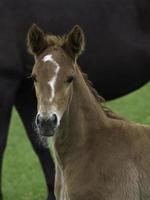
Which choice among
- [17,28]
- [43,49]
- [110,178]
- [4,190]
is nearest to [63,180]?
[110,178]

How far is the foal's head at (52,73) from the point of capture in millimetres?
6477

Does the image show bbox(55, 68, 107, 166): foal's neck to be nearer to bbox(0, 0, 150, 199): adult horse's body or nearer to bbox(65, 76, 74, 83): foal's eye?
bbox(65, 76, 74, 83): foal's eye

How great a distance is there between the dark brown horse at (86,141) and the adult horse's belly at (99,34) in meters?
2.05

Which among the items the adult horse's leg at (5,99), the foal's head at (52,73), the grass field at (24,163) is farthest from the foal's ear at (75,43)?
the grass field at (24,163)

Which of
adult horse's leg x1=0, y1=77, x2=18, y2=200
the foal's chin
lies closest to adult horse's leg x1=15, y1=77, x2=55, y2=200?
adult horse's leg x1=0, y1=77, x2=18, y2=200

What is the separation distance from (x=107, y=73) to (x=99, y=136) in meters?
2.32

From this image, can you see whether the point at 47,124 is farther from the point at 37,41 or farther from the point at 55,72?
the point at 37,41

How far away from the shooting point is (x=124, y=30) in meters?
9.37

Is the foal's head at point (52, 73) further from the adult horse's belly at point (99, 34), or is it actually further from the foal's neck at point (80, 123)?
the adult horse's belly at point (99, 34)

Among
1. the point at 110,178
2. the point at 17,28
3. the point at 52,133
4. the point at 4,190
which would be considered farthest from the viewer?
the point at 4,190

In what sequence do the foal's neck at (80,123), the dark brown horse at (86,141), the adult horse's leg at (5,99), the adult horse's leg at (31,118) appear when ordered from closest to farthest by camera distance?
1. the dark brown horse at (86,141)
2. the foal's neck at (80,123)
3. the adult horse's leg at (5,99)
4. the adult horse's leg at (31,118)

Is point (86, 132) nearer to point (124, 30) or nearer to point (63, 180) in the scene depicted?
point (63, 180)

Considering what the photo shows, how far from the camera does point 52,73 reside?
21.8ft

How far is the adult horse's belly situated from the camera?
9.06m
